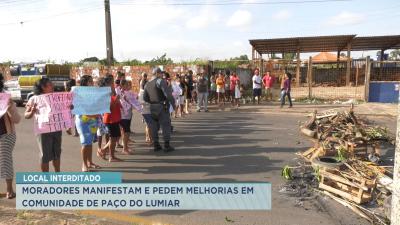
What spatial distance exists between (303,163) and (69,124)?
14.7 ft

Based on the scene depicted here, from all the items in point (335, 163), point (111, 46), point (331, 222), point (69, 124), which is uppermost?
point (111, 46)

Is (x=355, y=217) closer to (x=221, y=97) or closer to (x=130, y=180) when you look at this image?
(x=130, y=180)

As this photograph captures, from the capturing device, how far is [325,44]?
1117 inches

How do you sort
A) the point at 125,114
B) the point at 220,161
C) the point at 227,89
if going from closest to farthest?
the point at 220,161 → the point at 125,114 → the point at 227,89

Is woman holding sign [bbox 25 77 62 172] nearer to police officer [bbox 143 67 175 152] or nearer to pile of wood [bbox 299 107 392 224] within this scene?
police officer [bbox 143 67 175 152]

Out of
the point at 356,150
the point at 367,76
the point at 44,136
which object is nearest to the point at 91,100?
the point at 44,136

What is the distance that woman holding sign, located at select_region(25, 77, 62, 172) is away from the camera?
5.81 m

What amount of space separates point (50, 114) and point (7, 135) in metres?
0.67

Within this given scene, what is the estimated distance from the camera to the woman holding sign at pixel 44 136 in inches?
229

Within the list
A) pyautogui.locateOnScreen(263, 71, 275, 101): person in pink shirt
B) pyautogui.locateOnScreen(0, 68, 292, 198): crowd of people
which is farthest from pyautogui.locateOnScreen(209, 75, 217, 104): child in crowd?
pyautogui.locateOnScreen(0, 68, 292, 198): crowd of people

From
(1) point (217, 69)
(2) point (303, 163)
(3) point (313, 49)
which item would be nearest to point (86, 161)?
(2) point (303, 163)

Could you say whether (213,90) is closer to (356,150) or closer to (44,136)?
(356,150)

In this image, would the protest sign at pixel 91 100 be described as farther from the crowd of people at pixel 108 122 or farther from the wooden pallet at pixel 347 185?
the wooden pallet at pixel 347 185

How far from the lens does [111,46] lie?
81.9 ft
